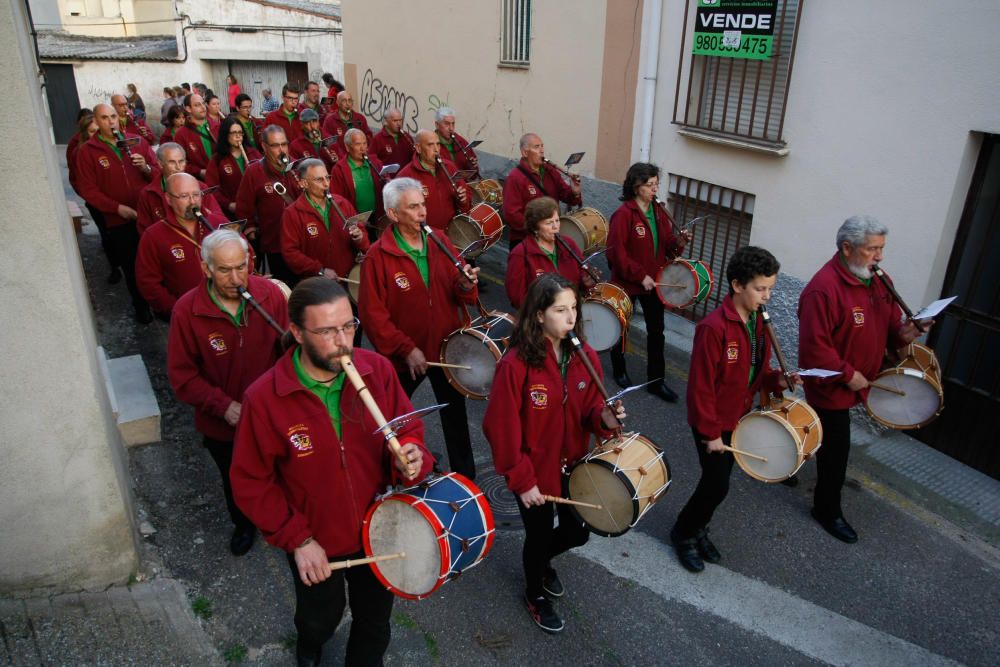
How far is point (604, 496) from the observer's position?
145 inches

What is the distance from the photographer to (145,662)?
12.3 ft

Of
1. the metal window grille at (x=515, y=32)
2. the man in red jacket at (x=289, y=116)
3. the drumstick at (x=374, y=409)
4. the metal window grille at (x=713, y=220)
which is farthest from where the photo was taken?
the man in red jacket at (x=289, y=116)

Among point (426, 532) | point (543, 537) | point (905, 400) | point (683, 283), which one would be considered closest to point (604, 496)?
Answer: point (543, 537)

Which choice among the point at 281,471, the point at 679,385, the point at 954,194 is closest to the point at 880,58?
the point at 954,194

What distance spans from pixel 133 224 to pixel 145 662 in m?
5.86

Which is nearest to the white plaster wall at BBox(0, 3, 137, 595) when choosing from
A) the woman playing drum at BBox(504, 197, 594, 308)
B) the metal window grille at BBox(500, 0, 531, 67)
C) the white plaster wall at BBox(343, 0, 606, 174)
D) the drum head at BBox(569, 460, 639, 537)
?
the drum head at BBox(569, 460, 639, 537)

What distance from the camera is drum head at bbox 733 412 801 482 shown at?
14.1 feet

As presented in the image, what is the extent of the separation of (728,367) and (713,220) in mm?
4273

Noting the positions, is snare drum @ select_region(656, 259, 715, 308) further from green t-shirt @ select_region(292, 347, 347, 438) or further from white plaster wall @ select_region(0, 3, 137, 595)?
white plaster wall @ select_region(0, 3, 137, 595)

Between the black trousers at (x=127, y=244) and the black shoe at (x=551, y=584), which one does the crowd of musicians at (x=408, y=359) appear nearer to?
the black shoe at (x=551, y=584)

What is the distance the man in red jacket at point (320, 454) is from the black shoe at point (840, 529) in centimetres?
317

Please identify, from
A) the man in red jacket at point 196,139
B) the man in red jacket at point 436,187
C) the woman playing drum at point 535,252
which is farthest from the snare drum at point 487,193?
the man in red jacket at point 196,139

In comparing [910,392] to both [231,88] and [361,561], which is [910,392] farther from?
[231,88]

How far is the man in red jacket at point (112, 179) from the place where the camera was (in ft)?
27.0
